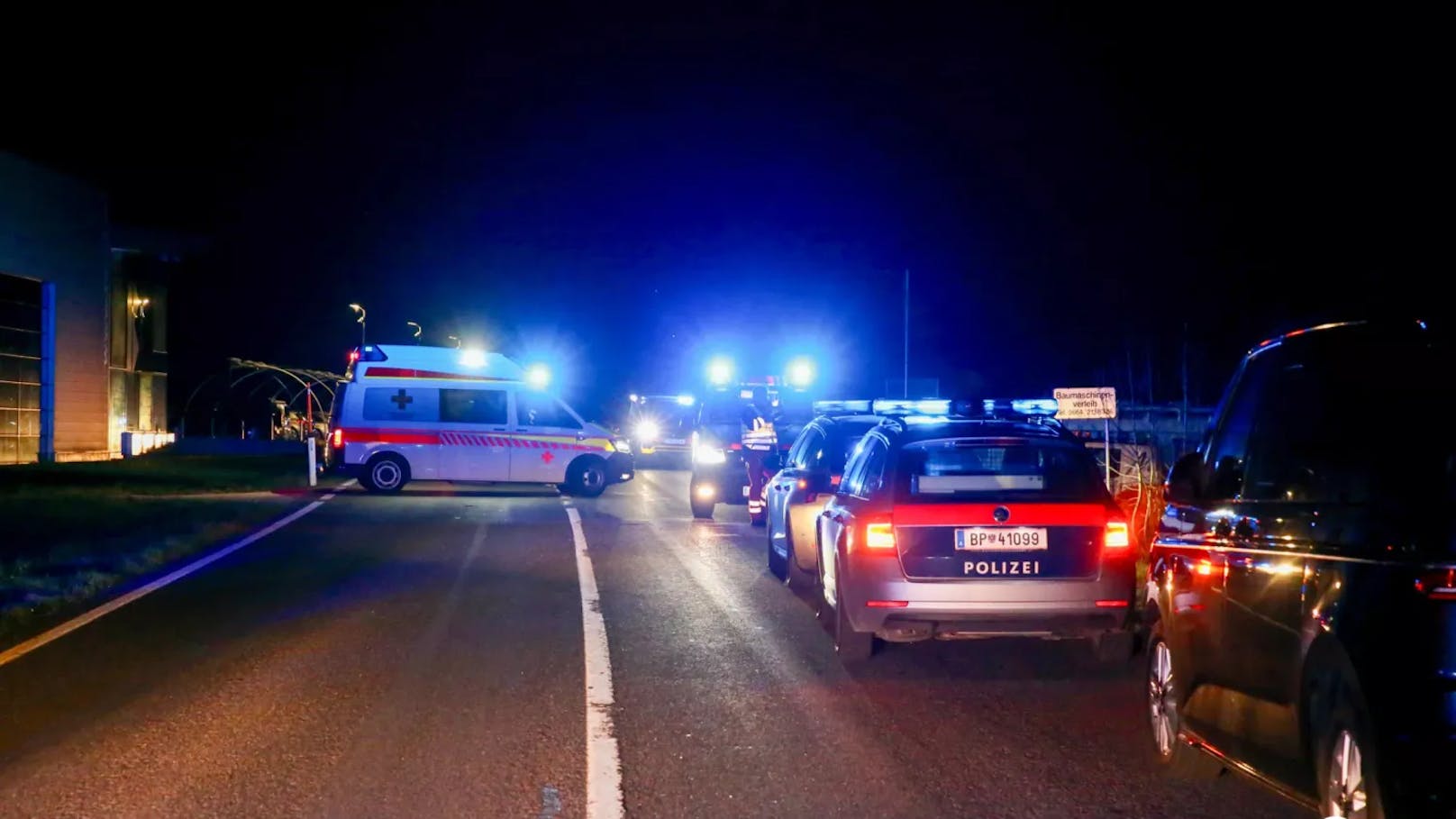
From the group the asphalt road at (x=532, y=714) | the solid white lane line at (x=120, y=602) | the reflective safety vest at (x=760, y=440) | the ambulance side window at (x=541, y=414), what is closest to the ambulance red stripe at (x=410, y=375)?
the ambulance side window at (x=541, y=414)

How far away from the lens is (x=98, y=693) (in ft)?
25.7

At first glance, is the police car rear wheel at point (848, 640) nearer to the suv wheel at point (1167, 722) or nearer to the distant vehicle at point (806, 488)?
the distant vehicle at point (806, 488)

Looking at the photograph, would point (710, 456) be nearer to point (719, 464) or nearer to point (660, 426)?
point (719, 464)

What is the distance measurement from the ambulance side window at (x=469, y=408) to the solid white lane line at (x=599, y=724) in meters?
14.1

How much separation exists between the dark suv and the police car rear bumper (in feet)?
5.17

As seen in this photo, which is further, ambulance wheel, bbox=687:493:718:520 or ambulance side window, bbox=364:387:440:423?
ambulance side window, bbox=364:387:440:423

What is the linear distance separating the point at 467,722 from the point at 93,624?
5018mm

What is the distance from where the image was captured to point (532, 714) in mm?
7301

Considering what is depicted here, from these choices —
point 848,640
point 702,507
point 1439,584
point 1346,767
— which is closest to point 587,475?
point 702,507

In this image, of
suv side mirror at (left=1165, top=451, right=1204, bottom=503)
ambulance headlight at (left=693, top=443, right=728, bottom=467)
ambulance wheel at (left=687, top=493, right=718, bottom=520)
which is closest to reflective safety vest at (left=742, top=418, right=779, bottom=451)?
ambulance headlight at (left=693, top=443, right=728, bottom=467)

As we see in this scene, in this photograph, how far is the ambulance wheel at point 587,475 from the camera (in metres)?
26.3

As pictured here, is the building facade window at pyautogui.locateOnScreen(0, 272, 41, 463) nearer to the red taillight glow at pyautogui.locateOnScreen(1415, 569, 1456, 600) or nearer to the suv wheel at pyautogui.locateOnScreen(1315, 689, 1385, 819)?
the suv wheel at pyautogui.locateOnScreen(1315, 689, 1385, 819)

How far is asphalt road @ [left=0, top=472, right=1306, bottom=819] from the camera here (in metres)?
5.76

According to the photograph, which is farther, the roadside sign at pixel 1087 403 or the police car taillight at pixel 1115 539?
the roadside sign at pixel 1087 403
